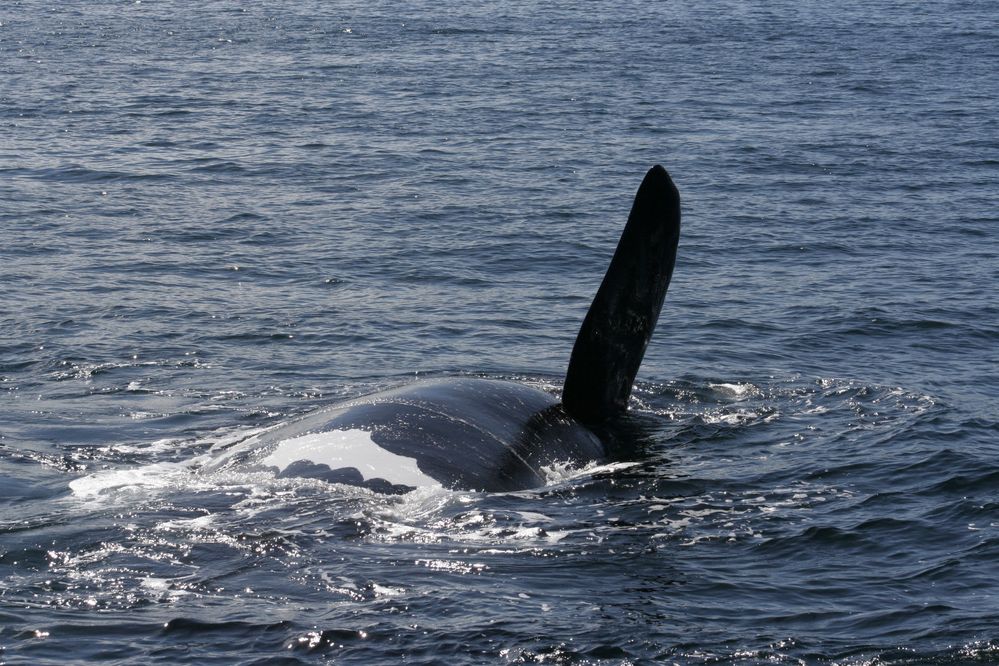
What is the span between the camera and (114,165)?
31156 mm

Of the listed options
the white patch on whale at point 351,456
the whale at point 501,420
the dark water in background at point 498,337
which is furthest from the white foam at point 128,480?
the white patch on whale at point 351,456

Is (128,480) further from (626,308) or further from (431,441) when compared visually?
(626,308)

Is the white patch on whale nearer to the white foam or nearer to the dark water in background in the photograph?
the dark water in background

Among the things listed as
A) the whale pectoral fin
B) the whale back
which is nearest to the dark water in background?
the whale back

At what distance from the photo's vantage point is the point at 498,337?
1941 centimetres

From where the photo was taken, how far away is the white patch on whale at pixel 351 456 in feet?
38.9

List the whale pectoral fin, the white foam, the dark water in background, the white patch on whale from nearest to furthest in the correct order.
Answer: the dark water in background → the white patch on whale → the white foam → the whale pectoral fin

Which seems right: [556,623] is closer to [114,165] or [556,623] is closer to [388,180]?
[388,180]

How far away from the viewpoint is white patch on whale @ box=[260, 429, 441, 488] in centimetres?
1185

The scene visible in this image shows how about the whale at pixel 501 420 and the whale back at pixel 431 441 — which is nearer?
the whale back at pixel 431 441

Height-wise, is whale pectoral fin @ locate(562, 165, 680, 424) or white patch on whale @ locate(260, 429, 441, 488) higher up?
whale pectoral fin @ locate(562, 165, 680, 424)

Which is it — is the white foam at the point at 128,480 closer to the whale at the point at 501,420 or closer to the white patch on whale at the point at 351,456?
the whale at the point at 501,420

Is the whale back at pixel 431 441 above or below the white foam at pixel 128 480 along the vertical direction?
above

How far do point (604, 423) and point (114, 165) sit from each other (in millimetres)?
19962
